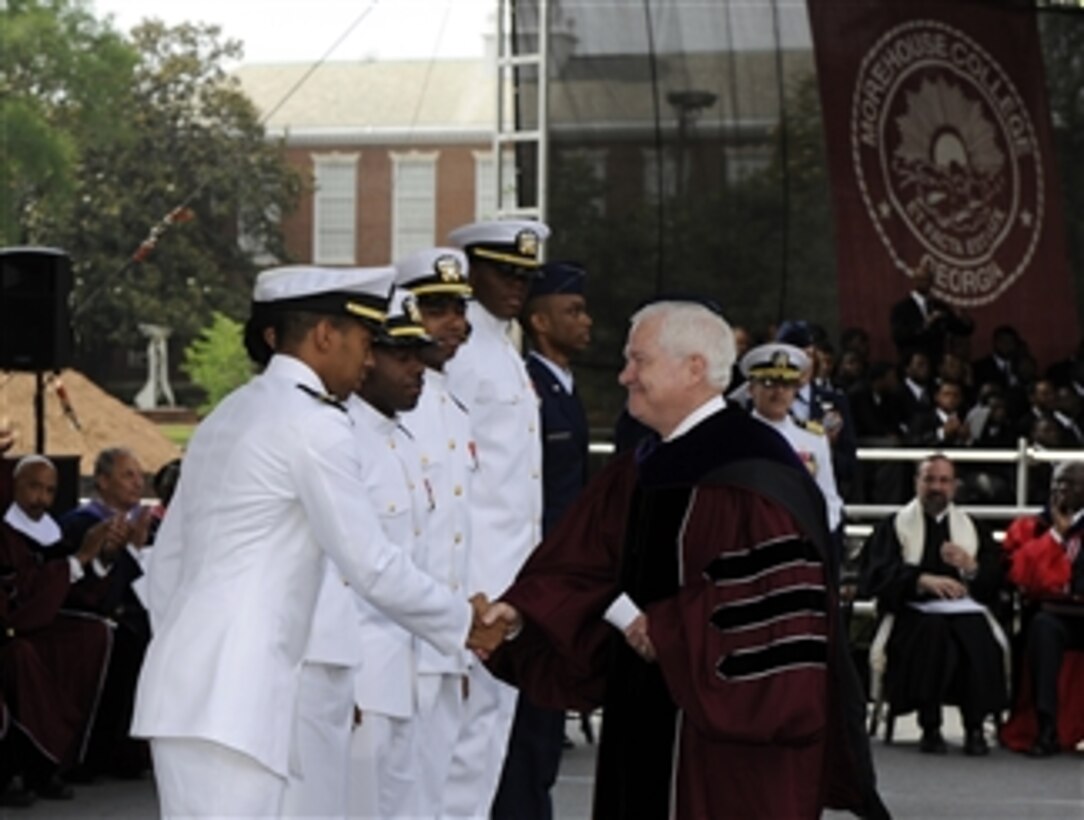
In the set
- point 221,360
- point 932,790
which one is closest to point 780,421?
point 932,790

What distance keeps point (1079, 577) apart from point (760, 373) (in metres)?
3.24

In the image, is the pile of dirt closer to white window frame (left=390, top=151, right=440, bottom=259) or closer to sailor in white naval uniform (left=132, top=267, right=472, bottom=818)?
white window frame (left=390, top=151, right=440, bottom=259)

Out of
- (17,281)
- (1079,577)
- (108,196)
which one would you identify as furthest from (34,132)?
(1079,577)

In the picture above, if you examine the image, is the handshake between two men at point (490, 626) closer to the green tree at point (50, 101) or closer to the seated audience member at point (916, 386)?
the seated audience member at point (916, 386)

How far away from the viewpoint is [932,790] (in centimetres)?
1195

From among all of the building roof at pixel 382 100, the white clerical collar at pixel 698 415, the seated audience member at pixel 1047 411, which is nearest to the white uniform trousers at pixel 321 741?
the white clerical collar at pixel 698 415

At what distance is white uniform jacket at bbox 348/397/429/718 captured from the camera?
24.2 ft

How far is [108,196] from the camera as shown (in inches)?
2338

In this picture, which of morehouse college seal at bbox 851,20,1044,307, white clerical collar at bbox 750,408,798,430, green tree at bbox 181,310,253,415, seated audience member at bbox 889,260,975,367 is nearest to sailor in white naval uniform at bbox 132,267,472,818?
white clerical collar at bbox 750,408,798,430

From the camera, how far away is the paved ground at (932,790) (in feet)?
36.3

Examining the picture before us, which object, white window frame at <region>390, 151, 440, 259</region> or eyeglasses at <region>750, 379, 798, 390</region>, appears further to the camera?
white window frame at <region>390, 151, 440, 259</region>

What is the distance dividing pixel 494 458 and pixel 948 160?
11133mm

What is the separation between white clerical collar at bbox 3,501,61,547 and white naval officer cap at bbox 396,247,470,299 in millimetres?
4014

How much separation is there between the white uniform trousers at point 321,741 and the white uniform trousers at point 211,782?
0.96 ft
